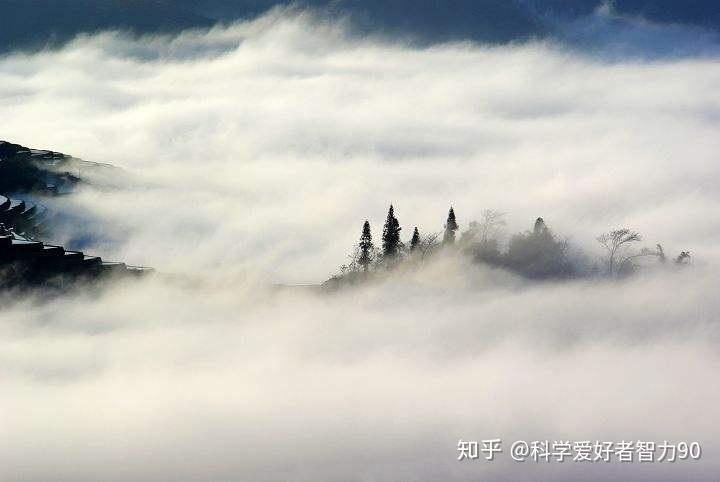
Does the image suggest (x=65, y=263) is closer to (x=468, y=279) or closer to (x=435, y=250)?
(x=435, y=250)

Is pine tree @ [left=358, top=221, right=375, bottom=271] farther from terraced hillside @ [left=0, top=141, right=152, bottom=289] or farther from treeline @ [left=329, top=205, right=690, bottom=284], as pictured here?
terraced hillside @ [left=0, top=141, right=152, bottom=289]

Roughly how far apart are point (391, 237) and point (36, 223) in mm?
51107

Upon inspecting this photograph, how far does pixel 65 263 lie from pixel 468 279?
73.1 metres

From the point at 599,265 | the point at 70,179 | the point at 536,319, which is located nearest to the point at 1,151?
the point at 70,179

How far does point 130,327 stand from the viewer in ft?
375

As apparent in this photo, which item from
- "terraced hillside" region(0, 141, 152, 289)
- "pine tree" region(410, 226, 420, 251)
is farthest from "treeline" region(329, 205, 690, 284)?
"terraced hillside" region(0, 141, 152, 289)

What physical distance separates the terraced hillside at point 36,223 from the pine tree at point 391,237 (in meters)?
33.5

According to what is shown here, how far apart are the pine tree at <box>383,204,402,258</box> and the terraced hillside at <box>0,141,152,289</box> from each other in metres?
33.5

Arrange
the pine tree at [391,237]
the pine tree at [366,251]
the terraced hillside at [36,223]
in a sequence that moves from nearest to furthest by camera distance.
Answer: the terraced hillside at [36,223]
the pine tree at [391,237]
the pine tree at [366,251]

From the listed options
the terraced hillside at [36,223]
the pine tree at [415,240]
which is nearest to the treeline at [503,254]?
the pine tree at [415,240]

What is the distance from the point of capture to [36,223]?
12988cm

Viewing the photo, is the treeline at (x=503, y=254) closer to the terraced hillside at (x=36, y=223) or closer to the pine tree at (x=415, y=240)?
the pine tree at (x=415, y=240)

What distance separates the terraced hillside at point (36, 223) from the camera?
283ft

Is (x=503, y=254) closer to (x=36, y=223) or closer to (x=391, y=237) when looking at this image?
(x=391, y=237)
